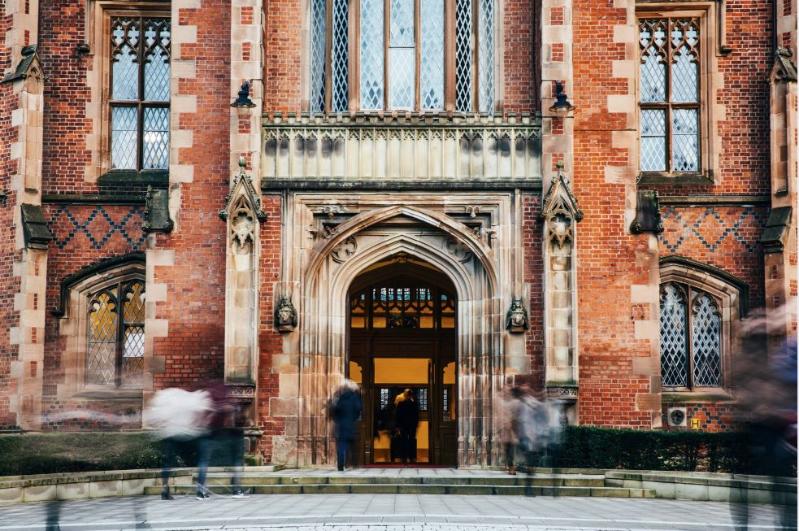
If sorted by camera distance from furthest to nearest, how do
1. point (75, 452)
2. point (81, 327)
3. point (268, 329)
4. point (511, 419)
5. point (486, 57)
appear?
point (81, 327), point (486, 57), point (268, 329), point (511, 419), point (75, 452)

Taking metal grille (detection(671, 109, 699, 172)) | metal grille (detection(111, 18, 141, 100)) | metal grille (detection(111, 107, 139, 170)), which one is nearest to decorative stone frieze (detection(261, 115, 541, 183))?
metal grille (detection(111, 107, 139, 170))

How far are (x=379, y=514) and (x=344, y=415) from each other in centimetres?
541

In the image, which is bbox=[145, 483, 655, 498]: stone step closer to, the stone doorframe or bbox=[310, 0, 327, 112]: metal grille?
the stone doorframe

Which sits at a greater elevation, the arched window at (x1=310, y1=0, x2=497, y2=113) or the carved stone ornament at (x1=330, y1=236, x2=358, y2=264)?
the arched window at (x1=310, y1=0, x2=497, y2=113)

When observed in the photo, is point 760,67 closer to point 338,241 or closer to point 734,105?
point 734,105

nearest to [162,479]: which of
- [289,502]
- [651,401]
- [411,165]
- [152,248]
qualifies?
[289,502]

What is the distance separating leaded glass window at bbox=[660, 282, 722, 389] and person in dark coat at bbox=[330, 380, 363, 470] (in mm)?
6148

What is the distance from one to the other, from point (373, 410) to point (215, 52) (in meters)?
7.34

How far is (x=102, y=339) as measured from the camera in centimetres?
2231

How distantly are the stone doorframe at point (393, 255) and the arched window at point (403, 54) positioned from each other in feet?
6.81

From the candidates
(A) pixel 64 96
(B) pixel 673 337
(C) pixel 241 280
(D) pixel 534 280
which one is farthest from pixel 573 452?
(A) pixel 64 96

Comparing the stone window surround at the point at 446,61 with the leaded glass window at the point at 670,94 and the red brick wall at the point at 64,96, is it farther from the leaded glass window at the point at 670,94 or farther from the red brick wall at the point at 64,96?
the red brick wall at the point at 64,96

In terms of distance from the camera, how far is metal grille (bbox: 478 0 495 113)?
21406 mm

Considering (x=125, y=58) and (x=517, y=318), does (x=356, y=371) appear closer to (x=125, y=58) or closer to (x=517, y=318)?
(x=517, y=318)
